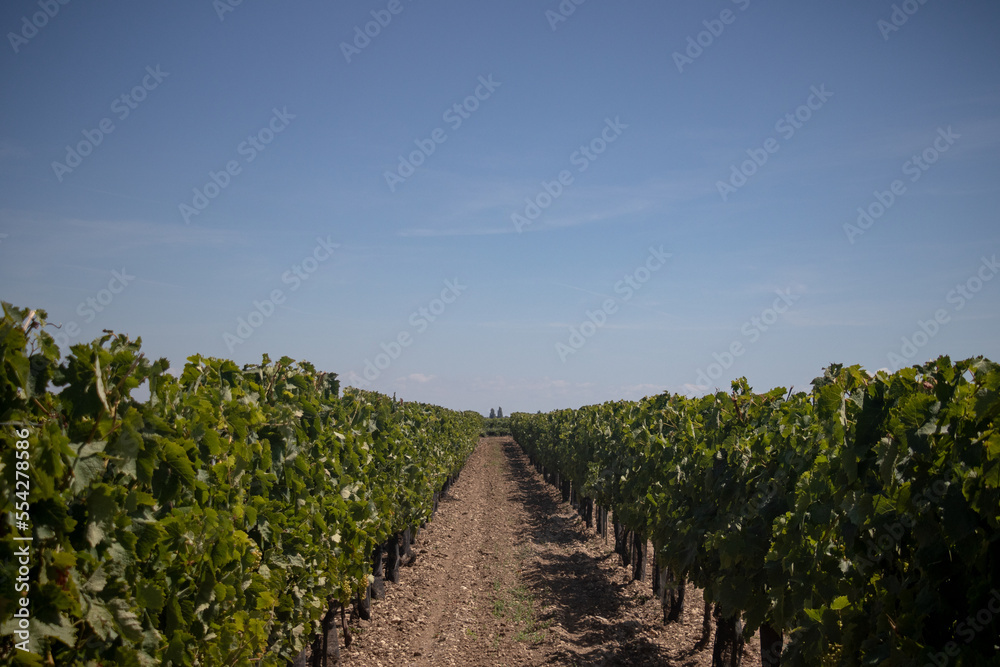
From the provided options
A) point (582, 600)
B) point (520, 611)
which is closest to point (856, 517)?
point (520, 611)

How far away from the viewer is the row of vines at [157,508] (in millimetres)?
2572

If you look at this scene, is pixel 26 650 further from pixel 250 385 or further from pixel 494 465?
pixel 494 465

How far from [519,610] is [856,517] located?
8.68m

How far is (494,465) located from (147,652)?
128 ft

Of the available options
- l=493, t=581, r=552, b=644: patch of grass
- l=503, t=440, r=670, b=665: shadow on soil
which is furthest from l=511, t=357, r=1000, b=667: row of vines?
l=493, t=581, r=552, b=644: patch of grass

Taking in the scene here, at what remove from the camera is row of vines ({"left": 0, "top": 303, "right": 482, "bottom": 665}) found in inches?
101

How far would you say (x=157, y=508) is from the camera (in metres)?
3.67

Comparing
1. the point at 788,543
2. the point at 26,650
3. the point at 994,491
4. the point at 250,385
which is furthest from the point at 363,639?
the point at 994,491

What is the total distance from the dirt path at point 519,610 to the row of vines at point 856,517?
195cm

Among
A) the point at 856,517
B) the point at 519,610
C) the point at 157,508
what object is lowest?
the point at 519,610

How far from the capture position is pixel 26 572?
248cm

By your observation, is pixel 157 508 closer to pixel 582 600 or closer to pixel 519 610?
pixel 519 610

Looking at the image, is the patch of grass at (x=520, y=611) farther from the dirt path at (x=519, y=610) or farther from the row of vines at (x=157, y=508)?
the row of vines at (x=157, y=508)

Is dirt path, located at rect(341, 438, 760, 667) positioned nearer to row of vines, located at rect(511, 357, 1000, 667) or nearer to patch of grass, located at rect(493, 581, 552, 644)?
patch of grass, located at rect(493, 581, 552, 644)
